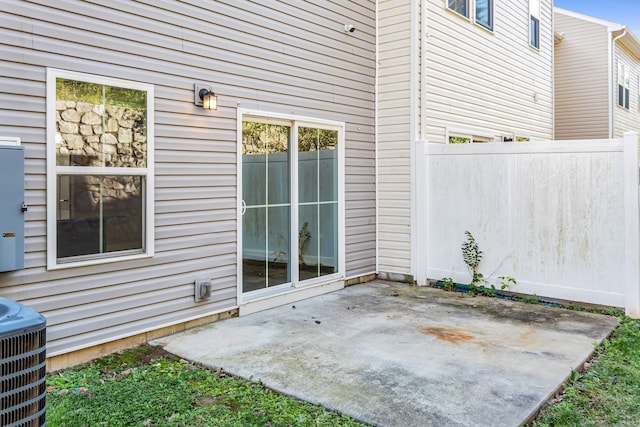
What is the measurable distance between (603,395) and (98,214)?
3.87m

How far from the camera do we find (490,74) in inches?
343

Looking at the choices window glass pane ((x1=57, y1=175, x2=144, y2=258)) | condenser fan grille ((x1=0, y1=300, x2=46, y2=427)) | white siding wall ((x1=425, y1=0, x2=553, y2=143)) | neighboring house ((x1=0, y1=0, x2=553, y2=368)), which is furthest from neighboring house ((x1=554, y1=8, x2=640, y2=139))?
condenser fan grille ((x1=0, y1=300, x2=46, y2=427))

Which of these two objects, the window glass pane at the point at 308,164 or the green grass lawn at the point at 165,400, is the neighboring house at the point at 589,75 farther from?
the green grass lawn at the point at 165,400

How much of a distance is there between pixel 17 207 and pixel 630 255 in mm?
5635

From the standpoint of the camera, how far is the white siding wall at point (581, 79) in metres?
14.2

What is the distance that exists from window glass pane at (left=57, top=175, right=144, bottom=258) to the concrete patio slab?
3.22ft

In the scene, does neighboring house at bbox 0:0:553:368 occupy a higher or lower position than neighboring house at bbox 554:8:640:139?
lower

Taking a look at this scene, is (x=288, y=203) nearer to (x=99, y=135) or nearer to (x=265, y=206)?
(x=265, y=206)

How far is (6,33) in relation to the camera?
344 centimetres

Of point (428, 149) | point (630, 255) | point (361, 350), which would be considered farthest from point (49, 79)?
point (630, 255)

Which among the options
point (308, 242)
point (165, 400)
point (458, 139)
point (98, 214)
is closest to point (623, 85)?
point (458, 139)

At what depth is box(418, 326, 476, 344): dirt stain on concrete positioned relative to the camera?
14.4 ft

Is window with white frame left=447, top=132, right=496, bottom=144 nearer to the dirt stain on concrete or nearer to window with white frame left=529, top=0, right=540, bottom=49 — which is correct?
window with white frame left=529, top=0, right=540, bottom=49

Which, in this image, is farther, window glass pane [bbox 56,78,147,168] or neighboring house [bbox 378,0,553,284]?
neighboring house [bbox 378,0,553,284]
